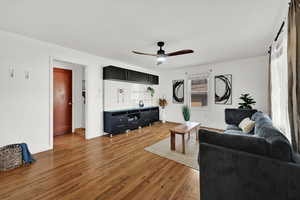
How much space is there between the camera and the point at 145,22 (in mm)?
2250

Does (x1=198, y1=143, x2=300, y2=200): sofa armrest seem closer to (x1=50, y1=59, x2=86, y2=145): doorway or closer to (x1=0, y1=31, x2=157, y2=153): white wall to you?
(x1=0, y1=31, x2=157, y2=153): white wall

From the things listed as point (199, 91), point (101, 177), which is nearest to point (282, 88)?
point (199, 91)

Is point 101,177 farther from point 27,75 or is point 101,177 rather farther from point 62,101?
point 62,101

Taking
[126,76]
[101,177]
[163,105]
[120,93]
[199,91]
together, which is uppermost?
[126,76]

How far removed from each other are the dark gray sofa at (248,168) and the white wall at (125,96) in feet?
11.7

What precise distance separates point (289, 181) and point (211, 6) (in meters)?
2.14

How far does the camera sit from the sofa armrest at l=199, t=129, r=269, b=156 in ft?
4.14

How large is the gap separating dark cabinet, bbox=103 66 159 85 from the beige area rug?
2.53 metres

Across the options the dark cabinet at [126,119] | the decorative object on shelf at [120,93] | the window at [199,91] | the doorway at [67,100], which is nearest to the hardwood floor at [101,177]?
the dark cabinet at [126,119]

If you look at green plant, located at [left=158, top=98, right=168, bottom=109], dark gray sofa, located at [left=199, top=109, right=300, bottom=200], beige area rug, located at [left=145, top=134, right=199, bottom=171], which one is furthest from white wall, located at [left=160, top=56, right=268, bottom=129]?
dark gray sofa, located at [left=199, top=109, right=300, bottom=200]

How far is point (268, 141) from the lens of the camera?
127cm

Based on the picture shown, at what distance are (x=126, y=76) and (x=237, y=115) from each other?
12.3 ft

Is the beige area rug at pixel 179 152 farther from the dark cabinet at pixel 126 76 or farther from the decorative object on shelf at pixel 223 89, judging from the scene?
the dark cabinet at pixel 126 76

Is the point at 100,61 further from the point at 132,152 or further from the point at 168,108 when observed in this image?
the point at 168,108
